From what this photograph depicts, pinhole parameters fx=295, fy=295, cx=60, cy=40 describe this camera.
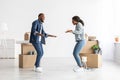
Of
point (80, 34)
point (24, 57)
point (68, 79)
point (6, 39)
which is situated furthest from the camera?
point (6, 39)

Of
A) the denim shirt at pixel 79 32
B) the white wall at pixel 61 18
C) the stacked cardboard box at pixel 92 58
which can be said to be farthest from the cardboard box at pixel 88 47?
the white wall at pixel 61 18

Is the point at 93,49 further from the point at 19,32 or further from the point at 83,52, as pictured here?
the point at 19,32

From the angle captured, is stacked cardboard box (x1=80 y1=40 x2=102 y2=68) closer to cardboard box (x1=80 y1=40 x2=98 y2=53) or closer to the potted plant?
cardboard box (x1=80 y1=40 x2=98 y2=53)

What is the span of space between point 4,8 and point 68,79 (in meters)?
6.16

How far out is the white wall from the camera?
36.5 ft

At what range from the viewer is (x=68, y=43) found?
11.5 metres

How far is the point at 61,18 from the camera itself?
11.4 m

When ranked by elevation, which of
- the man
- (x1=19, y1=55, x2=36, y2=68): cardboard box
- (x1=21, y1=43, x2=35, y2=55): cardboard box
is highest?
the man

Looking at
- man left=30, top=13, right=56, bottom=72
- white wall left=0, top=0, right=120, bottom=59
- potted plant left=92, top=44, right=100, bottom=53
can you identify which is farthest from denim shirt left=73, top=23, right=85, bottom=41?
white wall left=0, top=0, right=120, bottom=59

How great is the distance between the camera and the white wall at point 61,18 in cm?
1113

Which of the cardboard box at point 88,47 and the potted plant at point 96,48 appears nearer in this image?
the potted plant at point 96,48

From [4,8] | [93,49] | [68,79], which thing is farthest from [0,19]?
[68,79]

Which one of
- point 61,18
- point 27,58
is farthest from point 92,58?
point 61,18

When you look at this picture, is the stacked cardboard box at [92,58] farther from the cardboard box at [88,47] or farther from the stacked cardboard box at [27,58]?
the stacked cardboard box at [27,58]
